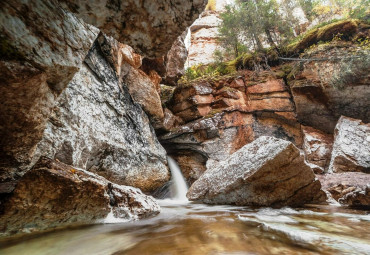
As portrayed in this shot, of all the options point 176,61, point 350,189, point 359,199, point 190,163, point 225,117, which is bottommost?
point 359,199

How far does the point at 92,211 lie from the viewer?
3098 millimetres

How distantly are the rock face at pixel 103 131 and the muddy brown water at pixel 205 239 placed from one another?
5.55 feet

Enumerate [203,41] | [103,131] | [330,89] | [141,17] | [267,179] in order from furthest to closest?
[203,41] → [330,89] → [103,131] → [267,179] → [141,17]

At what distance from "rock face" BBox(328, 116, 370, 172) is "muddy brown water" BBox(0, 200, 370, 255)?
19.8 ft

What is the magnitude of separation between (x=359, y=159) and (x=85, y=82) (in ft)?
35.3

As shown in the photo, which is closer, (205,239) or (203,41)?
(205,239)

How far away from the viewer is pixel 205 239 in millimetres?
2402

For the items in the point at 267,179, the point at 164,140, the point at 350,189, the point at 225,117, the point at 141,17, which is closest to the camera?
the point at 141,17

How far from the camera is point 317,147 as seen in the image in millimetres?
9711

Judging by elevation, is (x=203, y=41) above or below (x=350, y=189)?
above

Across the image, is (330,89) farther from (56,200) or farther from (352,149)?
(56,200)

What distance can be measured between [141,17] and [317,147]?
35.3 ft

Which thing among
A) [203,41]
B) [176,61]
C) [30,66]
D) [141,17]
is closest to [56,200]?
[30,66]

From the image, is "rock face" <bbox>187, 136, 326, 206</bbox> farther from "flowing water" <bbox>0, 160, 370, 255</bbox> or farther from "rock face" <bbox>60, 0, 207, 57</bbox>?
"rock face" <bbox>60, 0, 207, 57</bbox>
